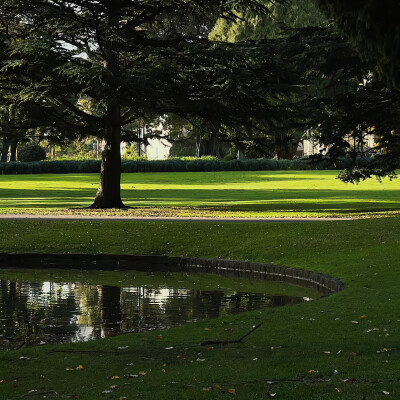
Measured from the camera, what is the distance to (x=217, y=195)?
40.6 m

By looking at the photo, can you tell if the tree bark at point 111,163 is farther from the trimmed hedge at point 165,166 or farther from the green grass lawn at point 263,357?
the trimmed hedge at point 165,166

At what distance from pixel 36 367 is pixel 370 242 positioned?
1151 cm

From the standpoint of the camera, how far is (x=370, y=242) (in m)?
18.3

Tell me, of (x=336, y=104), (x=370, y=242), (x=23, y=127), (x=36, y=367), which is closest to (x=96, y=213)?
(x=23, y=127)

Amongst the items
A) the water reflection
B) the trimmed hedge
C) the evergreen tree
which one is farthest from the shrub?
the water reflection

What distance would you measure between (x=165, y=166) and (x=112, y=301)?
169 feet

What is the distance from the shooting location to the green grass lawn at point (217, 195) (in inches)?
1172

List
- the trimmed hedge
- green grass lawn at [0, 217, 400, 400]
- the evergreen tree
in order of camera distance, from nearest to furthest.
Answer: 1. green grass lawn at [0, 217, 400, 400]
2. the evergreen tree
3. the trimmed hedge

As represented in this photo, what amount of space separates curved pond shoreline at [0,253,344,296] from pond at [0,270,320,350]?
528 millimetres

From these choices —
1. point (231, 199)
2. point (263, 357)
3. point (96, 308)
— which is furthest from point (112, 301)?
point (231, 199)

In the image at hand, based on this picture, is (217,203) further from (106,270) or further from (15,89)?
(106,270)

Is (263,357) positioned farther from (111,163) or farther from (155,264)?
(111,163)

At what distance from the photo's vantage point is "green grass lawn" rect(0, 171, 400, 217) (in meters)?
29.8

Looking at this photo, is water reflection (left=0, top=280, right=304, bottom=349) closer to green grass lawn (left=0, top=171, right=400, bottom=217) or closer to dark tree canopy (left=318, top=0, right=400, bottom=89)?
dark tree canopy (left=318, top=0, right=400, bottom=89)
